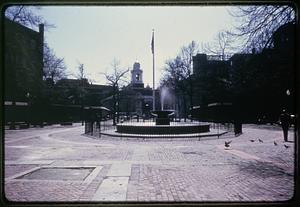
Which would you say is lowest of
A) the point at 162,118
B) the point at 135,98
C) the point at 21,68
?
the point at 162,118

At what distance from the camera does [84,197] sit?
7266 millimetres

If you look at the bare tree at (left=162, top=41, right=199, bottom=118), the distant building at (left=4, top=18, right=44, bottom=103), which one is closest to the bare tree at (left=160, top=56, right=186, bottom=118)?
the bare tree at (left=162, top=41, right=199, bottom=118)

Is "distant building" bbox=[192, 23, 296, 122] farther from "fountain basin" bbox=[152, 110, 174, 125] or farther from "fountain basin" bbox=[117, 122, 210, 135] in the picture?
"fountain basin" bbox=[152, 110, 174, 125]

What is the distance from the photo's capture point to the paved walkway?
7449 millimetres

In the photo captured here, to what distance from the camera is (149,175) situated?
9719mm

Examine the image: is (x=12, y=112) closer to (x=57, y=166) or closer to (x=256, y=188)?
(x=57, y=166)

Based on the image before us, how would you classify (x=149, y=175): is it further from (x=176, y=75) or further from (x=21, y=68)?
(x=176, y=75)

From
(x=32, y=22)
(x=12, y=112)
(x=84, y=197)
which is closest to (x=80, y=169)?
(x=84, y=197)

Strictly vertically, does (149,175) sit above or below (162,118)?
below

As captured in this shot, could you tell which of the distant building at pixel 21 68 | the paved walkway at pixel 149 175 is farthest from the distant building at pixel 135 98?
the paved walkway at pixel 149 175

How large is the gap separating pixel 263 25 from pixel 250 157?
5.44 m

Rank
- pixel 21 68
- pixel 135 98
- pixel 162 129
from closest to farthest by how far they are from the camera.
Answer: pixel 162 129, pixel 21 68, pixel 135 98

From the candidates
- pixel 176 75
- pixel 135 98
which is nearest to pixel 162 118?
pixel 176 75

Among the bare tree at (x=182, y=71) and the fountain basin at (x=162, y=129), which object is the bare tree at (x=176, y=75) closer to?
the bare tree at (x=182, y=71)
